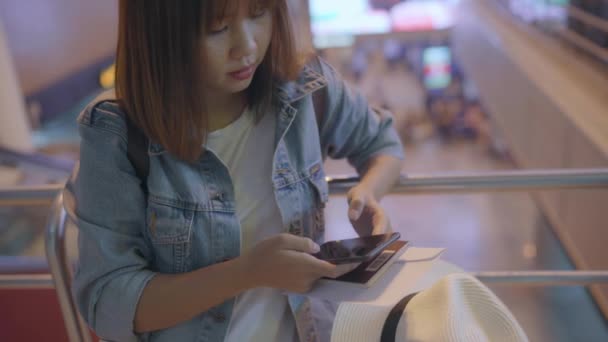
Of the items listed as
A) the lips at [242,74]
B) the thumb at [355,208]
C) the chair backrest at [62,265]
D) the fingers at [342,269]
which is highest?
the lips at [242,74]

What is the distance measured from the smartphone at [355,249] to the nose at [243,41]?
0.30 m

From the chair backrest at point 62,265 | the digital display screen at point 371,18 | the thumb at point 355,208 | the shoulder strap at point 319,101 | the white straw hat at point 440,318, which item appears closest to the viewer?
the white straw hat at point 440,318

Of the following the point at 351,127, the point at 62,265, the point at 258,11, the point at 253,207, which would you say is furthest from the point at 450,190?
the point at 62,265

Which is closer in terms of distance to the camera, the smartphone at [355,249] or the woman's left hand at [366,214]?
the smartphone at [355,249]

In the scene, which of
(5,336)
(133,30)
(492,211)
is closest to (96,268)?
(133,30)

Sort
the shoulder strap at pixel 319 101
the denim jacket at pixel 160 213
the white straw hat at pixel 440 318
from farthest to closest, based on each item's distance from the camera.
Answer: the shoulder strap at pixel 319 101 → the denim jacket at pixel 160 213 → the white straw hat at pixel 440 318

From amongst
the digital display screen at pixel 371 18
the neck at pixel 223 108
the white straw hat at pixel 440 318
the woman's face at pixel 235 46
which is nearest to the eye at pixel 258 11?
the woman's face at pixel 235 46

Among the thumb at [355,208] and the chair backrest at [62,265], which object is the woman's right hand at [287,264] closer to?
the thumb at [355,208]

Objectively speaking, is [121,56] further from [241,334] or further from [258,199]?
[241,334]

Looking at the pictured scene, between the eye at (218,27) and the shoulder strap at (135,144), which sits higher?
the eye at (218,27)

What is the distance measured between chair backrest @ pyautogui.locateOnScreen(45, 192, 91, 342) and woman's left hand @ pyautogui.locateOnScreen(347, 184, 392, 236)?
2.00 feet

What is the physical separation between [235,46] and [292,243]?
286 millimetres

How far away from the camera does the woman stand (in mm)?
818

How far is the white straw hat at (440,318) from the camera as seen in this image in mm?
753
